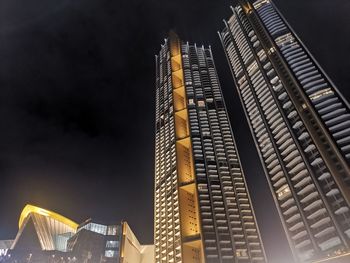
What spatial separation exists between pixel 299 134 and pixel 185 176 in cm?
4054

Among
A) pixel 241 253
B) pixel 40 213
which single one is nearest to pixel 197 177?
pixel 241 253

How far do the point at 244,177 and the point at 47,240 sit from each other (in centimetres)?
7088

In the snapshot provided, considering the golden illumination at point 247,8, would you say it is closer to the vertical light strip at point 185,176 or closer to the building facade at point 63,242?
the vertical light strip at point 185,176

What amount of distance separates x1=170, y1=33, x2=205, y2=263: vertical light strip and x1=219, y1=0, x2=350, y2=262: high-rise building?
24706mm

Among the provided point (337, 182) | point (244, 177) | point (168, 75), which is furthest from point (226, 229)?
point (168, 75)

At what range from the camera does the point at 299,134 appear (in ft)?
194

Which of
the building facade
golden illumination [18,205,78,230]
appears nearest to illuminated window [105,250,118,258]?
the building facade

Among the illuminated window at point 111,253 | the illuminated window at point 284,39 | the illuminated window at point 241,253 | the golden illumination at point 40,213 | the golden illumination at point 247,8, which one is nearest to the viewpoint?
the illuminated window at point 241,253

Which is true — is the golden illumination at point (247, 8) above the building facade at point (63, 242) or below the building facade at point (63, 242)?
above

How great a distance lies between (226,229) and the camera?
241 ft

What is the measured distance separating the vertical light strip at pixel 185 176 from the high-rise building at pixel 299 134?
24.7 m

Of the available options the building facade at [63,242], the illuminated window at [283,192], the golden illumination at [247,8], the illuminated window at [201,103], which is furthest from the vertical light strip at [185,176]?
the golden illumination at [247,8]

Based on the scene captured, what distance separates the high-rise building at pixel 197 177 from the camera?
72562 millimetres

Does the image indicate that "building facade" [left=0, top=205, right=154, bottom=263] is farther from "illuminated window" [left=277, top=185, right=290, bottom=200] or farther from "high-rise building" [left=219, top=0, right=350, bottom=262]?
"high-rise building" [left=219, top=0, right=350, bottom=262]
